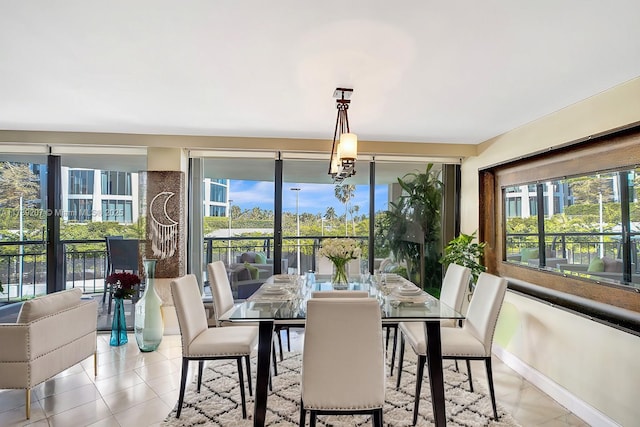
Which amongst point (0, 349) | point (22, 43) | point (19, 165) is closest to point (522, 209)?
point (22, 43)

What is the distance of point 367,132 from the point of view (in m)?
3.98

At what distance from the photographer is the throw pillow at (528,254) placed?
11.1 ft

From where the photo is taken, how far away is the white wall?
2.35m

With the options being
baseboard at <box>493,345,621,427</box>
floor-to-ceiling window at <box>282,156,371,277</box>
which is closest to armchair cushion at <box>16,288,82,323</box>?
floor-to-ceiling window at <box>282,156,371,277</box>

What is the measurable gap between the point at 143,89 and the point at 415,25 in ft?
6.68

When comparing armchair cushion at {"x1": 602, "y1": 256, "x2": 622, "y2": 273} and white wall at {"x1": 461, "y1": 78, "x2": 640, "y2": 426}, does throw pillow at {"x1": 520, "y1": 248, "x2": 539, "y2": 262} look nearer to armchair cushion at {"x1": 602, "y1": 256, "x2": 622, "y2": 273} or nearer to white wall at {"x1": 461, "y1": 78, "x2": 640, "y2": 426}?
white wall at {"x1": 461, "y1": 78, "x2": 640, "y2": 426}

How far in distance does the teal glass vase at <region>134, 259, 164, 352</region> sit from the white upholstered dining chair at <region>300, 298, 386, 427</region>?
2574 mm

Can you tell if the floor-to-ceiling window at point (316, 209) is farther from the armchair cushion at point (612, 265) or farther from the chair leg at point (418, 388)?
the armchair cushion at point (612, 265)

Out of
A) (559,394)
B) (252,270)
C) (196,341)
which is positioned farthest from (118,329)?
(559,394)

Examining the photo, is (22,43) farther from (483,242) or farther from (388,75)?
(483,242)

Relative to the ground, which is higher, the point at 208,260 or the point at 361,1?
the point at 361,1

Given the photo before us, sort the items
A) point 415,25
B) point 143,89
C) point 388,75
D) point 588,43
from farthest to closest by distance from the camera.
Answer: point 143,89, point 388,75, point 588,43, point 415,25

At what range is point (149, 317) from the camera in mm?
3848

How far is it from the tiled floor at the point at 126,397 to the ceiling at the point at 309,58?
2.44 m
